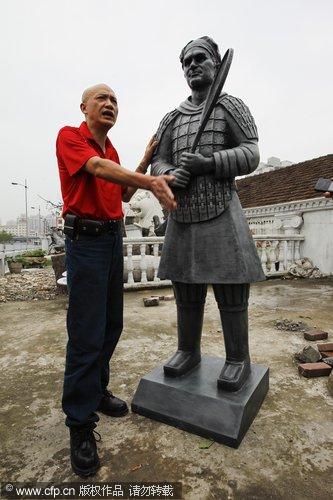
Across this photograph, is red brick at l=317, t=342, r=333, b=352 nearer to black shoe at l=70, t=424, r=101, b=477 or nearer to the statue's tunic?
the statue's tunic

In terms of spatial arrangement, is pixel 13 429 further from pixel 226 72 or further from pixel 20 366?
pixel 226 72

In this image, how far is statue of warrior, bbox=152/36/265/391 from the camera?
2.01 metres

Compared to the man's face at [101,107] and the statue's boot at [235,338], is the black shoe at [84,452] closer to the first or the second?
the statue's boot at [235,338]

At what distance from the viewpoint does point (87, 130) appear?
78.4 inches

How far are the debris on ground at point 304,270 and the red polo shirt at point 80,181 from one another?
6924 millimetres

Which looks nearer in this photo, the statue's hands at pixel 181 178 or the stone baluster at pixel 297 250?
the statue's hands at pixel 181 178

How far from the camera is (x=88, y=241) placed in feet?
6.19

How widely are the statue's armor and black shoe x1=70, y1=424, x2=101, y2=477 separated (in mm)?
1352

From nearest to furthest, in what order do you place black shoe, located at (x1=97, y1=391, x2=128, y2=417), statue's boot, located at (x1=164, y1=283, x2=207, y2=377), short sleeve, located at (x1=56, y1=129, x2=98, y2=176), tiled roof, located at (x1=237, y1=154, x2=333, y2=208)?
1. short sleeve, located at (x1=56, y1=129, x2=98, y2=176)
2. black shoe, located at (x1=97, y1=391, x2=128, y2=417)
3. statue's boot, located at (x1=164, y1=283, x2=207, y2=377)
4. tiled roof, located at (x1=237, y1=154, x2=333, y2=208)

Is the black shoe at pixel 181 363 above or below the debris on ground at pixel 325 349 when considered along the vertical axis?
above

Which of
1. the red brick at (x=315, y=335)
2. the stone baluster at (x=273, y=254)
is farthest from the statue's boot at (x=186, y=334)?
the stone baluster at (x=273, y=254)

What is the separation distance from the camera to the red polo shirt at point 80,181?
1.78m

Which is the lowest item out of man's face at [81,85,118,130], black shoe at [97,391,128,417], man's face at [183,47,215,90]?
black shoe at [97,391,128,417]

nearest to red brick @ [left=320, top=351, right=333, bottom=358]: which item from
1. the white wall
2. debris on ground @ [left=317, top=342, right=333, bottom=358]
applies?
debris on ground @ [left=317, top=342, right=333, bottom=358]
